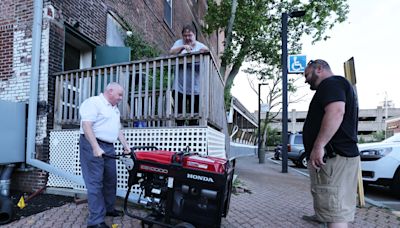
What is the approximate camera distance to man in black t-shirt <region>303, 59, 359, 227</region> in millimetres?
2691

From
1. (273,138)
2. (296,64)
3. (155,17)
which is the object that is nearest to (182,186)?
(296,64)

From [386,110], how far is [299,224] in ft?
223

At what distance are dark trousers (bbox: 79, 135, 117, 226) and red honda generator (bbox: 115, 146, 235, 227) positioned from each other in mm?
523

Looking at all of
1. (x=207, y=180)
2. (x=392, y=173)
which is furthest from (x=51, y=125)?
(x=392, y=173)

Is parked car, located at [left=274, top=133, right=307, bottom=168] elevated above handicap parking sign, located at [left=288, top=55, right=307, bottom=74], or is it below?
below

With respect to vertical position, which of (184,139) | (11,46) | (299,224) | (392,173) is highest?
(11,46)

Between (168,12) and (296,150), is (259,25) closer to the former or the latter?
(168,12)

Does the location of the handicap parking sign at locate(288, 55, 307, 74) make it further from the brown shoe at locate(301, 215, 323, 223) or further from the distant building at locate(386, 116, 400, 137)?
the distant building at locate(386, 116, 400, 137)

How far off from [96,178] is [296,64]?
8.55m

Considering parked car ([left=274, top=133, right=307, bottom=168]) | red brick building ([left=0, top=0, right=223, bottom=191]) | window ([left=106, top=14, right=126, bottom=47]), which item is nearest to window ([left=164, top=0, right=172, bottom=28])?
window ([left=106, top=14, right=126, bottom=47])

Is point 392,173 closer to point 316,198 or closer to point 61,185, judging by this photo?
point 316,198

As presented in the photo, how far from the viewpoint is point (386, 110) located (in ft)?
202

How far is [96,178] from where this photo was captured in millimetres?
3586

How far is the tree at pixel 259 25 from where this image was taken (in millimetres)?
12859
